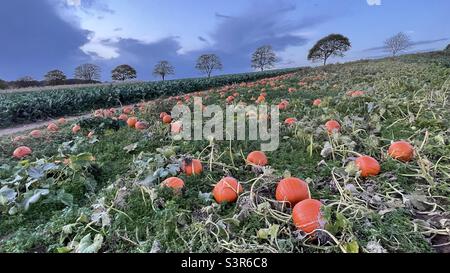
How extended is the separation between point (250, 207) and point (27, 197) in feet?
6.21

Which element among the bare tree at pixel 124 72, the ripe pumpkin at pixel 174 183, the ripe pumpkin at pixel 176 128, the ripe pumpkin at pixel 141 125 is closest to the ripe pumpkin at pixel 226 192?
the ripe pumpkin at pixel 174 183

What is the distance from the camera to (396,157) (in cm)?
293

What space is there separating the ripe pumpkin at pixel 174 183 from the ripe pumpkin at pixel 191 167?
0.25 m

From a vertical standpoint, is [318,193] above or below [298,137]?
below

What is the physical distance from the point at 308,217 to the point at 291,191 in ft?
1.04

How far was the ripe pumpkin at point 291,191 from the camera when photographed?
7.02 feet

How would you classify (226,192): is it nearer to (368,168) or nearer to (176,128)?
(368,168)

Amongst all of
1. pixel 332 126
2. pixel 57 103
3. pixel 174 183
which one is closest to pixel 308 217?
pixel 174 183

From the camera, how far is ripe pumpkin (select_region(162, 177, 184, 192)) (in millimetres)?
2361

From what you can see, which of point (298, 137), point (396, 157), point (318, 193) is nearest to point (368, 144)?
point (396, 157)

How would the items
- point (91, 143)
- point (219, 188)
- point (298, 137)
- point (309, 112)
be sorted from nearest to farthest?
point (219, 188), point (298, 137), point (91, 143), point (309, 112)

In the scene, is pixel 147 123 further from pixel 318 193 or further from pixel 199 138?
pixel 318 193

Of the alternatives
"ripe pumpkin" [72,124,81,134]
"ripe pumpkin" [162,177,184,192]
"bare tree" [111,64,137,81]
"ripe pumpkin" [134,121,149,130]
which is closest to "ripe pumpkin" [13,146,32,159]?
"ripe pumpkin" [72,124,81,134]

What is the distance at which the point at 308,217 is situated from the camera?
72.9 inches
